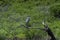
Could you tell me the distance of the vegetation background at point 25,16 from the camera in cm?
621

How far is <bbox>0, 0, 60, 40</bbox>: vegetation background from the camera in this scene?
6.21 metres

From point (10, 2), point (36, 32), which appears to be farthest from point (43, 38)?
point (10, 2)

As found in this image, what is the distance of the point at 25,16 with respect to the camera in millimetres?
7398

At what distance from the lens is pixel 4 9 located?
8.05 metres

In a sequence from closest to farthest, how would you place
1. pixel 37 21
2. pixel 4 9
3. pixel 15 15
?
pixel 37 21 < pixel 15 15 < pixel 4 9

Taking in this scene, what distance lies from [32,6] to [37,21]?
1072mm

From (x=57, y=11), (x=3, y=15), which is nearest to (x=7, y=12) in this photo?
(x=3, y=15)

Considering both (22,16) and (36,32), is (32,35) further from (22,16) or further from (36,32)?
(22,16)

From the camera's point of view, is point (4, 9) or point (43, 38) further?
point (4, 9)

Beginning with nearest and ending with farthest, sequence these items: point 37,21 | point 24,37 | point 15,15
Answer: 1. point 24,37
2. point 37,21
3. point 15,15

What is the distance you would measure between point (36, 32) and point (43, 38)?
0.27m

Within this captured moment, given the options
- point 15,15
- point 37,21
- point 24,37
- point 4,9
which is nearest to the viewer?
point 24,37

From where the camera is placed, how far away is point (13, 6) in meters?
8.13

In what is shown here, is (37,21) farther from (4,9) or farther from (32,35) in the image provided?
(4,9)
